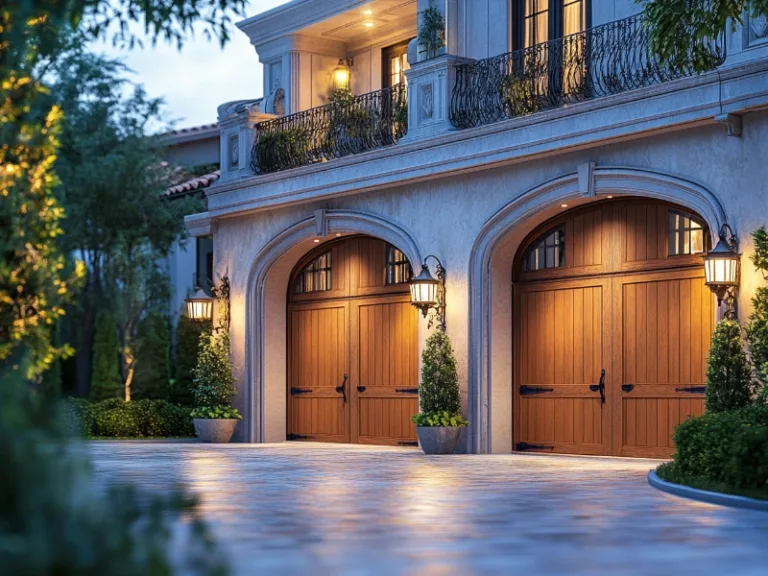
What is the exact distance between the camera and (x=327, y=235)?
20094 mm

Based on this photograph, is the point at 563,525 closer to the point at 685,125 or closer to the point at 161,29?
the point at 161,29

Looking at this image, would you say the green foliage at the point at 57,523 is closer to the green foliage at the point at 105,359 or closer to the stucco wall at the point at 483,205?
the stucco wall at the point at 483,205

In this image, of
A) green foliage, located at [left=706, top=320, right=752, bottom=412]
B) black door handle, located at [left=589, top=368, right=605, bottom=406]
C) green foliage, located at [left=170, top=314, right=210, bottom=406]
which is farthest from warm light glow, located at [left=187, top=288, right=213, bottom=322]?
green foliage, located at [left=706, top=320, right=752, bottom=412]

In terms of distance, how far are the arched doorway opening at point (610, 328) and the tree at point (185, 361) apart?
9905mm

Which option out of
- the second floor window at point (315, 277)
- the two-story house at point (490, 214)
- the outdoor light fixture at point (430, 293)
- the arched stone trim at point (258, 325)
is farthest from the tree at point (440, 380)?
the second floor window at point (315, 277)

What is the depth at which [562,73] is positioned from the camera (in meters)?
16.5

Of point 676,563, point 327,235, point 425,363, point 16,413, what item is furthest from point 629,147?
point 16,413

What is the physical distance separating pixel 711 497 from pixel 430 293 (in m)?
7.66

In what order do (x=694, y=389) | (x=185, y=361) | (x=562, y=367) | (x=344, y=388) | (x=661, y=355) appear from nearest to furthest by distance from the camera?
(x=694, y=389) < (x=661, y=355) < (x=562, y=367) < (x=344, y=388) < (x=185, y=361)

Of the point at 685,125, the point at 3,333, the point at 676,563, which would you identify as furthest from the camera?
the point at 685,125

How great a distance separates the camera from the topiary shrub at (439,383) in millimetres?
17156

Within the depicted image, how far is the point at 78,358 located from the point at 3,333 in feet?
71.3

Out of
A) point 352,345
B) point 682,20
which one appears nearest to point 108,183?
point 352,345

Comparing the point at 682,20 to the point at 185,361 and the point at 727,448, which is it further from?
the point at 185,361
